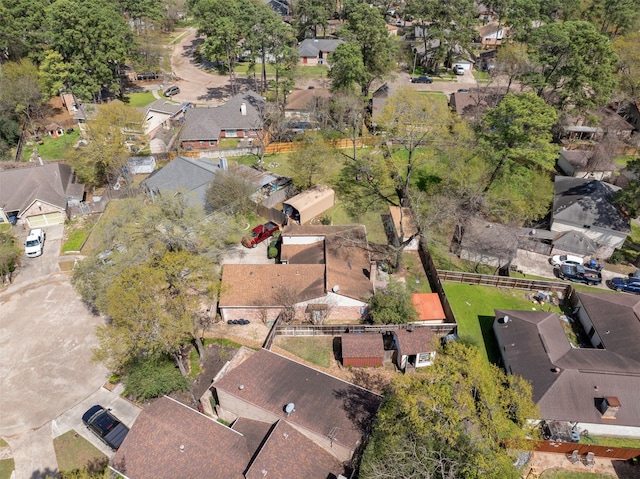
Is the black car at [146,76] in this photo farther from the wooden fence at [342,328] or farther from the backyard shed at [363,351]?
the backyard shed at [363,351]

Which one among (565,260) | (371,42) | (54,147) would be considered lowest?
(565,260)

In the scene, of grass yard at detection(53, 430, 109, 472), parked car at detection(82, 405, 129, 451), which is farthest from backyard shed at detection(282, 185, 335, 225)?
grass yard at detection(53, 430, 109, 472)

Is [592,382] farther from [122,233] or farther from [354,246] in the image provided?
[122,233]

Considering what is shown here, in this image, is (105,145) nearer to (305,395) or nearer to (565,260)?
(305,395)

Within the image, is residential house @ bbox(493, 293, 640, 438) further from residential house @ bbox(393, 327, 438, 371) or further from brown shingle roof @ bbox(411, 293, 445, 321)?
residential house @ bbox(393, 327, 438, 371)

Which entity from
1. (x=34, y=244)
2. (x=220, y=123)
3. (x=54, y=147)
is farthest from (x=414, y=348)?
(x=54, y=147)
